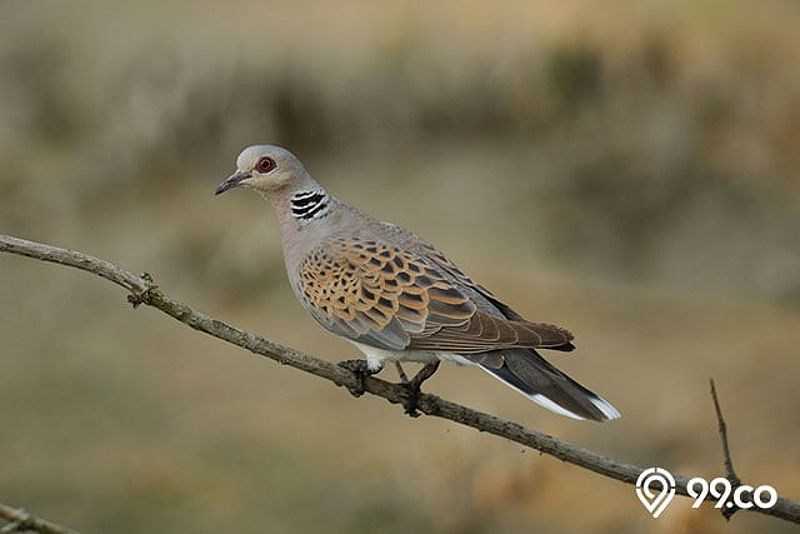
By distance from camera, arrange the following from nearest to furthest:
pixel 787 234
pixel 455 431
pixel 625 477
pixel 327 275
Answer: pixel 625 477, pixel 327 275, pixel 455 431, pixel 787 234

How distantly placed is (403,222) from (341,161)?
611mm

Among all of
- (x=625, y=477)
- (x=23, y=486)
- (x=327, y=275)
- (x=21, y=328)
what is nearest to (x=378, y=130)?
(x=21, y=328)

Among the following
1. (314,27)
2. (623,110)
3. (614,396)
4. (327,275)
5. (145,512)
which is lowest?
(327,275)

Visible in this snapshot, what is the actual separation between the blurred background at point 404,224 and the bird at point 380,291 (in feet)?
8.53

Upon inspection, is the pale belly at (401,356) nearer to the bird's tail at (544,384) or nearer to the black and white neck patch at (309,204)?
the bird's tail at (544,384)

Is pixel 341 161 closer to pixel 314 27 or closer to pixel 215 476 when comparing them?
pixel 314 27

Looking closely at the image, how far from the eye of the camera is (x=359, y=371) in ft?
8.03

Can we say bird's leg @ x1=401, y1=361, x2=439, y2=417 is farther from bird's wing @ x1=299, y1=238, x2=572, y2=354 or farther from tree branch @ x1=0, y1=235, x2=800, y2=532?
tree branch @ x1=0, y1=235, x2=800, y2=532

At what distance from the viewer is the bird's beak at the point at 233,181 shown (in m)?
2.42

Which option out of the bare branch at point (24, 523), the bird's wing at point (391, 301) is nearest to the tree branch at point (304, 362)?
the bird's wing at point (391, 301)

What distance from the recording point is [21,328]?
22.0ft

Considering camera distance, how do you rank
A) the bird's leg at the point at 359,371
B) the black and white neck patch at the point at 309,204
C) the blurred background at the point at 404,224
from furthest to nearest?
the blurred background at the point at 404,224, the black and white neck patch at the point at 309,204, the bird's leg at the point at 359,371

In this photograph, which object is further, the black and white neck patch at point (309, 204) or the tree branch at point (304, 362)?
the black and white neck patch at point (309, 204)

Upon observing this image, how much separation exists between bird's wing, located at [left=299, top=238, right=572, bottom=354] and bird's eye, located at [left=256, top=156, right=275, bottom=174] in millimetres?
203
